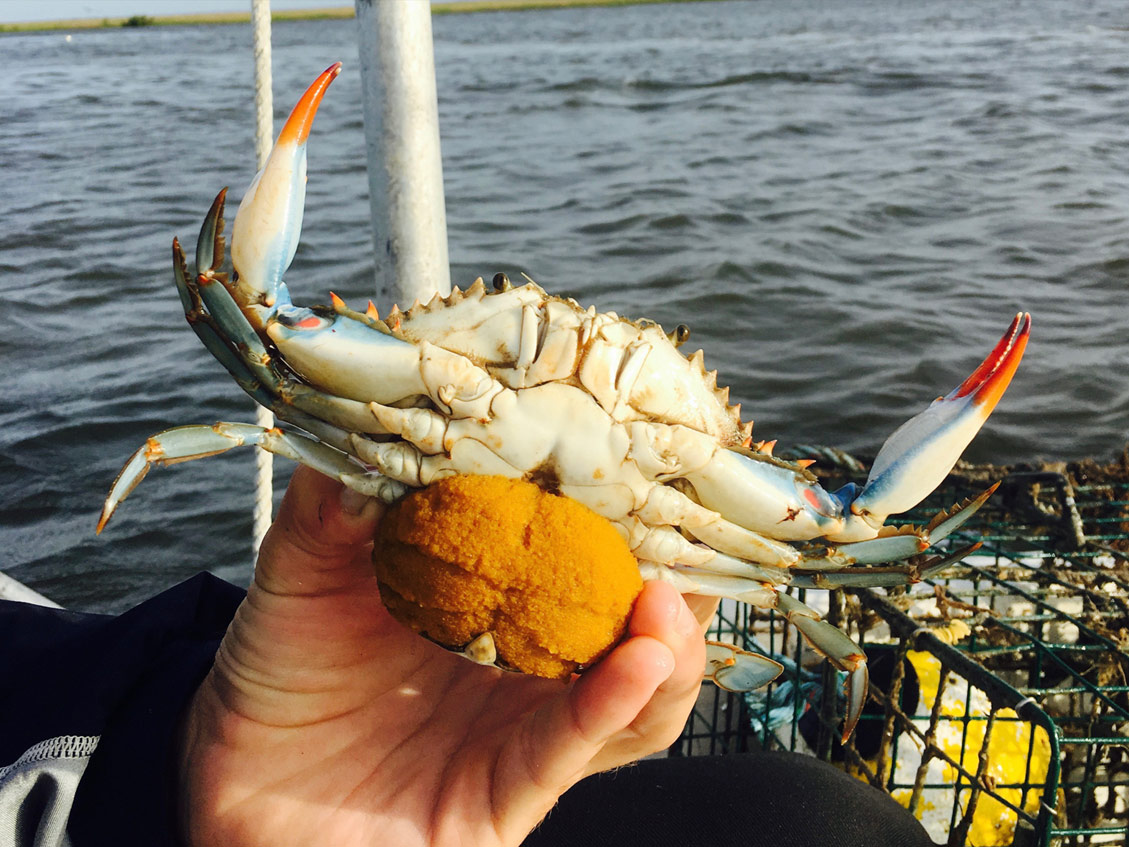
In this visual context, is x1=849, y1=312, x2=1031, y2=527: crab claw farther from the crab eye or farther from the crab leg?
the crab leg

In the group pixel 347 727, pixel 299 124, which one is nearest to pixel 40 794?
pixel 347 727

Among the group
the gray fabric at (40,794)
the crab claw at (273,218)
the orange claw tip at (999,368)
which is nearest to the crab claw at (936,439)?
the orange claw tip at (999,368)

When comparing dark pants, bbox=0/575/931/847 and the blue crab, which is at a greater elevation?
the blue crab

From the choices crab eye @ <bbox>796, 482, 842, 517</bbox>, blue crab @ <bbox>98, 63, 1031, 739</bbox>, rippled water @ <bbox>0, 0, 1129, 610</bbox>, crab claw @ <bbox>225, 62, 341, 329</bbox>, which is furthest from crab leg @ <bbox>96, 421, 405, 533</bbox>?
rippled water @ <bbox>0, 0, 1129, 610</bbox>

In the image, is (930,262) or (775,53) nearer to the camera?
(930,262)

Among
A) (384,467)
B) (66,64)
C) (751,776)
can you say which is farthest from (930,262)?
(66,64)

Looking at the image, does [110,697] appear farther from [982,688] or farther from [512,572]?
[982,688]

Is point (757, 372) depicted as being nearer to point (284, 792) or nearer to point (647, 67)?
point (284, 792)
